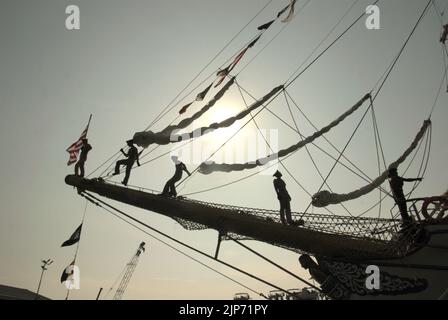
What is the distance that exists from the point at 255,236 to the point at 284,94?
4.99m

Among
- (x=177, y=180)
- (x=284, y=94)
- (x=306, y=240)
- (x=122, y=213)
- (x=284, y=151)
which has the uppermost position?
(x=284, y=94)

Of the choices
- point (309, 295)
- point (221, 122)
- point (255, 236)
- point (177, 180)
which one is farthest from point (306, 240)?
point (309, 295)

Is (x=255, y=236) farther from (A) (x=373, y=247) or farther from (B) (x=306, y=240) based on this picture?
(A) (x=373, y=247)

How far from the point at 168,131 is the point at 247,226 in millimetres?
4304

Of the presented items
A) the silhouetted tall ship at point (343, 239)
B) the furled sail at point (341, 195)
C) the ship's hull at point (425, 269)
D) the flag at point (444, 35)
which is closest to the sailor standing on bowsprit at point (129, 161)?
the silhouetted tall ship at point (343, 239)

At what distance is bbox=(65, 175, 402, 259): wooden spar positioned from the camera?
307 inches

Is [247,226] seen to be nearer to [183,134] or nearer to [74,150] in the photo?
[183,134]

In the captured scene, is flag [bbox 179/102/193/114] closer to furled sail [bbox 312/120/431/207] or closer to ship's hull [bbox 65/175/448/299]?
ship's hull [bbox 65/175/448/299]

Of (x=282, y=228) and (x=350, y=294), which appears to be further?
(x=282, y=228)

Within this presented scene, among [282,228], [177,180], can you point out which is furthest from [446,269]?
[177,180]
